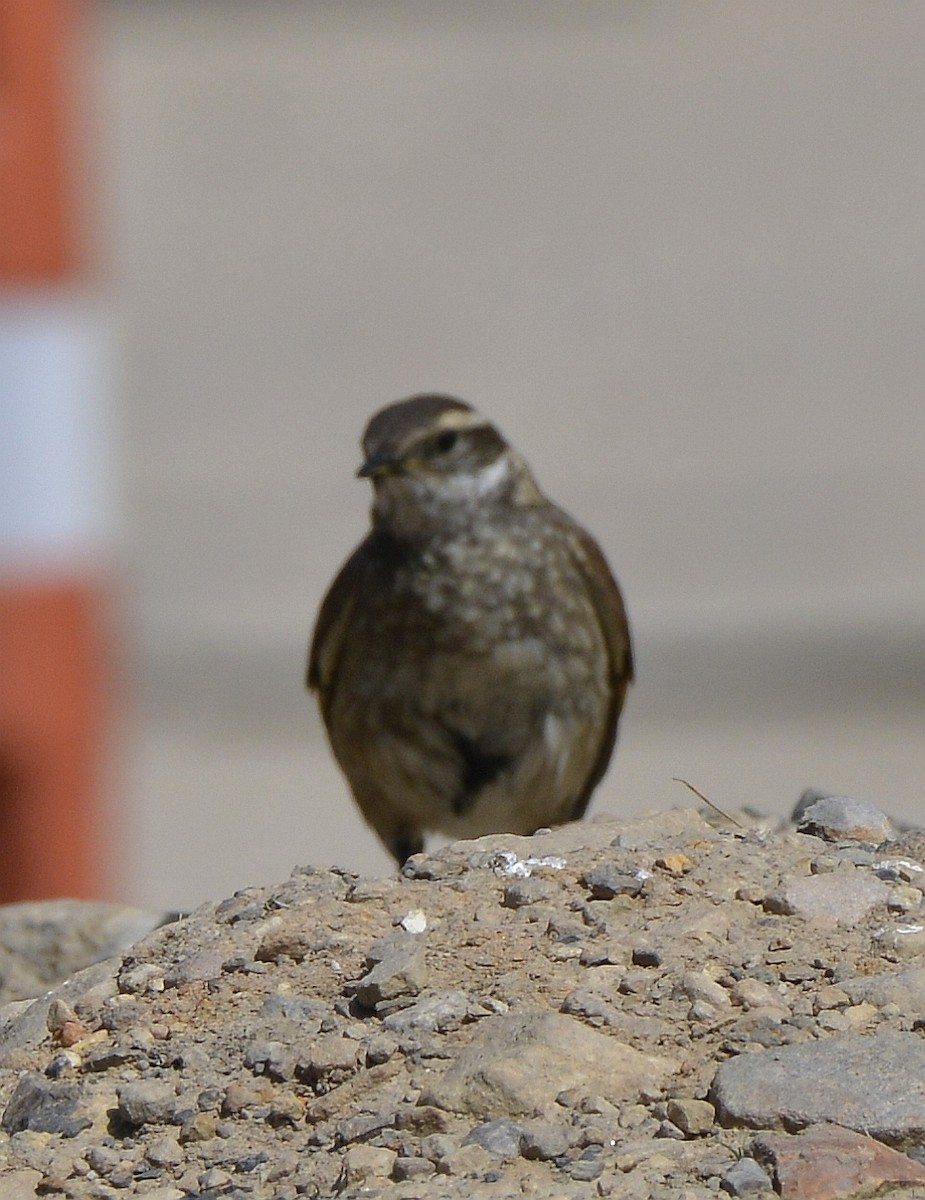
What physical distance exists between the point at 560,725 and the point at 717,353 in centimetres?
860

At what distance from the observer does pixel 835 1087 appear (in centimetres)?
312

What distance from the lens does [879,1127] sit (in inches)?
120

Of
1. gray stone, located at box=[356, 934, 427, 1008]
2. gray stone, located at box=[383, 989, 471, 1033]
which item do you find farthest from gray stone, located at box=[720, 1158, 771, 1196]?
gray stone, located at box=[356, 934, 427, 1008]

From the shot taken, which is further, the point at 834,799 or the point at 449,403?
the point at 449,403

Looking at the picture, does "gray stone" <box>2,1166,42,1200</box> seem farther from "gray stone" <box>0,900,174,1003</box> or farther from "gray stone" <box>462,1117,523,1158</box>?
"gray stone" <box>0,900,174,1003</box>

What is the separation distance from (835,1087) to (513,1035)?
0.45 meters

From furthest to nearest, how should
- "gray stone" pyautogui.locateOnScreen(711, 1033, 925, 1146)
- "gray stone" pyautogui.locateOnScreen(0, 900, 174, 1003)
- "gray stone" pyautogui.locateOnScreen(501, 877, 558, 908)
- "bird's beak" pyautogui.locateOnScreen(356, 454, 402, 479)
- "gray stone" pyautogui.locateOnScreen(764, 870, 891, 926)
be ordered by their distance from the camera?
"bird's beak" pyautogui.locateOnScreen(356, 454, 402, 479) < "gray stone" pyautogui.locateOnScreen(0, 900, 174, 1003) < "gray stone" pyautogui.locateOnScreen(501, 877, 558, 908) < "gray stone" pyautogui.locateOnScreen(764, 870, 891, 926) < "gray stone" pyautogui.locateOnScreen(711, 1033, 925, 1146)

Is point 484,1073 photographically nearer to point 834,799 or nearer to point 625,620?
point 834,799

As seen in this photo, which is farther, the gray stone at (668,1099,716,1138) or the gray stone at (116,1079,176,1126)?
the gray stone at (116,1079,176,1126)

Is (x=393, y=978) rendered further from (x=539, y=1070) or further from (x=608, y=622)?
(x=608, y=622)

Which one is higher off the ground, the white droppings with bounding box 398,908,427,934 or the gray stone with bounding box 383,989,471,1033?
the white droppings with bounding box 398,908,427,934

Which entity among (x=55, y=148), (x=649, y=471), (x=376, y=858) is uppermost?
(x=55, y=148)

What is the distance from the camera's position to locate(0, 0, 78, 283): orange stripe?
7.92 m

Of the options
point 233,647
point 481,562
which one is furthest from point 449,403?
point 233,647
